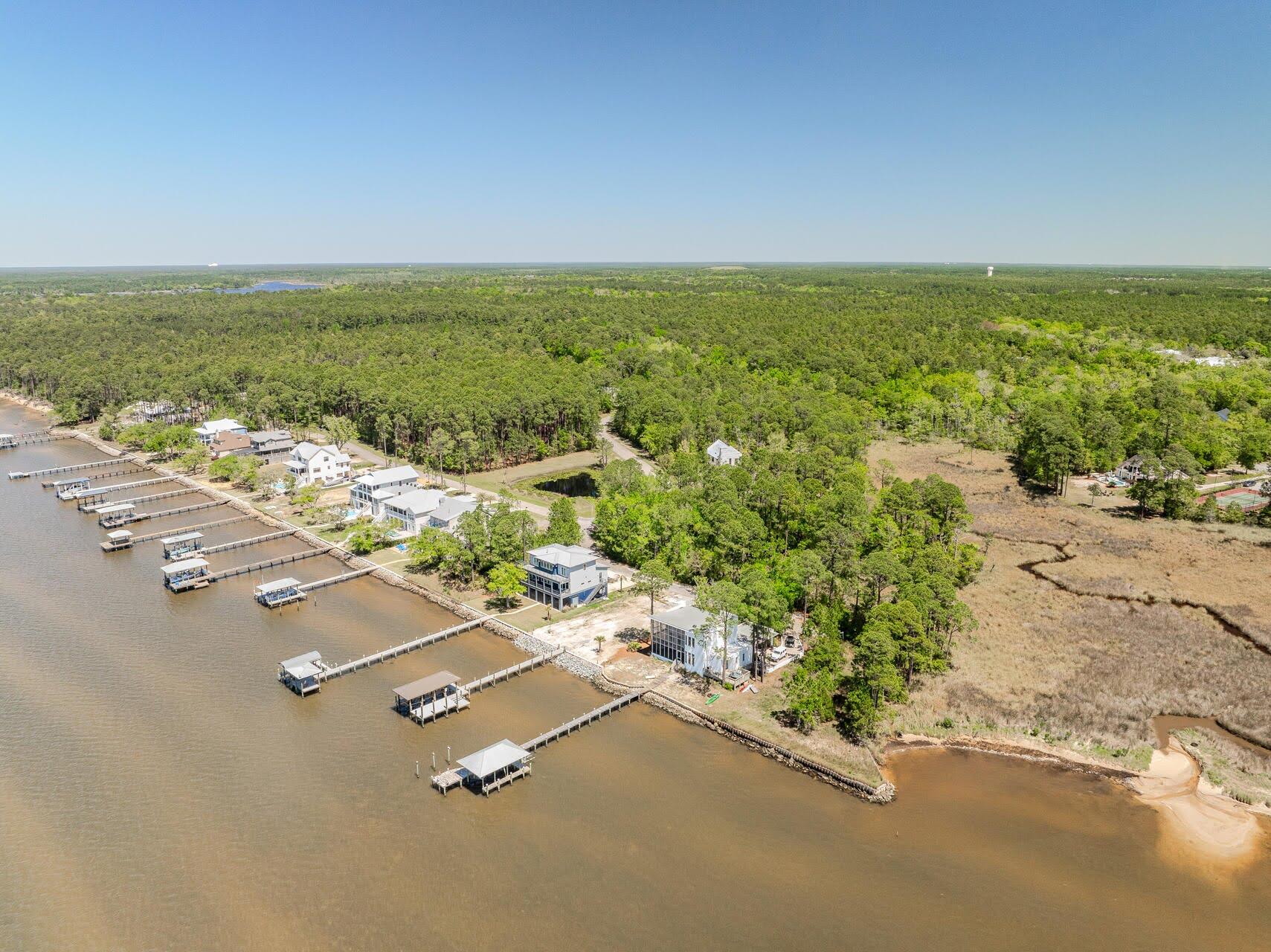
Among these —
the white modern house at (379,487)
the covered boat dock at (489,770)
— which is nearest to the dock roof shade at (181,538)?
the white modern house at (379,487)

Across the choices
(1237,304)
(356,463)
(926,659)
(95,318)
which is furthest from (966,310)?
(95,318)

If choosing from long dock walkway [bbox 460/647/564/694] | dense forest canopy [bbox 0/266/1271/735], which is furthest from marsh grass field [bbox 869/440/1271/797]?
long dock walkway [bbox 460/647/564/694]

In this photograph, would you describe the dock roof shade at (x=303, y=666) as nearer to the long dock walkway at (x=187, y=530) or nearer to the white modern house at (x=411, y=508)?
the white modern house at (x=411, y=508)

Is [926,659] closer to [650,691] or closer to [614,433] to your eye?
[650,691]

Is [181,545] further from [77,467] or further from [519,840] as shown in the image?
[519,840]

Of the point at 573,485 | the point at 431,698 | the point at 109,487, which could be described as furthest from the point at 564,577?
the point at 109,487

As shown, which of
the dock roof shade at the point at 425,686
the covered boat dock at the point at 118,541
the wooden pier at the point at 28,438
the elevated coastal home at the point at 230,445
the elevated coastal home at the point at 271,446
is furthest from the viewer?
the wooden pier at the point at 28,438

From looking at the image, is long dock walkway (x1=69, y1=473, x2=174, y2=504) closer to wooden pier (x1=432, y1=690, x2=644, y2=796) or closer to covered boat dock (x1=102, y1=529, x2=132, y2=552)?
covered boat dock (x1=102, y1=529, x2=132, y2=552)
